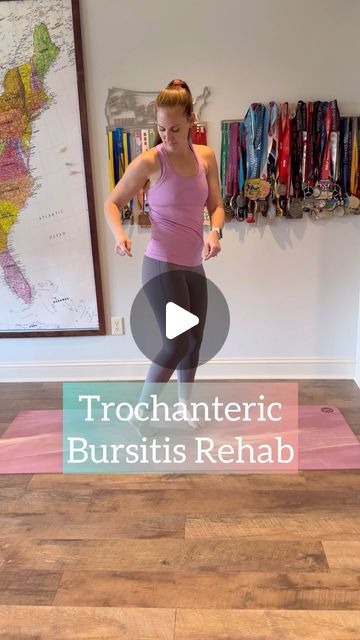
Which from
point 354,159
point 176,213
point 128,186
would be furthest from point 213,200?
point 354,159

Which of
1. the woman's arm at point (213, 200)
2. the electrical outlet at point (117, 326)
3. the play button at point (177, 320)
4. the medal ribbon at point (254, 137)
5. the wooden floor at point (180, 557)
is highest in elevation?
the medal ribbon at point (254, 137)

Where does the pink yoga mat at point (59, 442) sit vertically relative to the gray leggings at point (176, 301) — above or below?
below

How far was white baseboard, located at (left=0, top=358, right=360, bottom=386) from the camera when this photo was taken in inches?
108

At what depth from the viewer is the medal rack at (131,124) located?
2402 mm

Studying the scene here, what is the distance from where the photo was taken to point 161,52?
92.7 inches

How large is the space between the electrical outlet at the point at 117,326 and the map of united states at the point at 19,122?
618mm

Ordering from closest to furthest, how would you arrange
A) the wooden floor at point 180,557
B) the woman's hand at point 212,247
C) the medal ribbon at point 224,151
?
the wooden floor at point 180,557 → the woman's hand at point 212,247 → the medal ribbon at point 224,151

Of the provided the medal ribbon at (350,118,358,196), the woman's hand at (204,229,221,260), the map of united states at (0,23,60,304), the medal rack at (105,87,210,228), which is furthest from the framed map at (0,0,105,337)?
the medal ribbon at (350,118,358,196)

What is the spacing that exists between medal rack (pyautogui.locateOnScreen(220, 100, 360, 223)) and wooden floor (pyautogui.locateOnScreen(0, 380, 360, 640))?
1282 millimetres

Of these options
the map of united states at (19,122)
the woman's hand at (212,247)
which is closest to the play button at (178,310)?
the woman's hand at (212,247)

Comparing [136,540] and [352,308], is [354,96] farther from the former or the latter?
[136,540]

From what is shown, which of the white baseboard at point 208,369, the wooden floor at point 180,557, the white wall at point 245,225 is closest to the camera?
the wooden floor at point 180,557

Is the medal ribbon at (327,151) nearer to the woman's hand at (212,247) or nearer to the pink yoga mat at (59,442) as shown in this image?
the woman's hand at (212,247)

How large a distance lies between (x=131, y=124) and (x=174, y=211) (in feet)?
2.64
